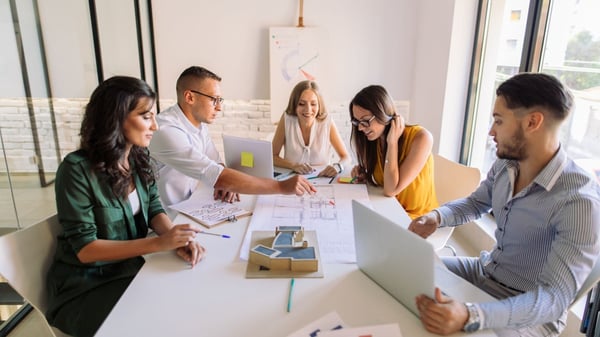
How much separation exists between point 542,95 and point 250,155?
52.3 inches

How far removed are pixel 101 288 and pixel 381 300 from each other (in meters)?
0.96

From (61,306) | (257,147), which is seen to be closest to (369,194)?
(257,147)

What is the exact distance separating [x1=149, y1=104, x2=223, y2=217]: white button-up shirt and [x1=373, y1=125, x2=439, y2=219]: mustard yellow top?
2.81ft

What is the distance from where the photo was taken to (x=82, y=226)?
130 cm

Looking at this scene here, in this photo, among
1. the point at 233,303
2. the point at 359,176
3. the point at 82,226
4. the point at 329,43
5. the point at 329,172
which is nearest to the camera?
the point at 233,303

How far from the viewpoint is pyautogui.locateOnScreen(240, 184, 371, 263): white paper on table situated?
54.1 inches

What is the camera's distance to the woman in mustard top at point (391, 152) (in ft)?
6.60

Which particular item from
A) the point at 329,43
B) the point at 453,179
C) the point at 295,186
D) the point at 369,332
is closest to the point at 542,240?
the point at 369,332

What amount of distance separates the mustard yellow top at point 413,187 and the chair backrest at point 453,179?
243 mm

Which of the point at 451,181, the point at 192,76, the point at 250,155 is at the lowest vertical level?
the point at 451,181

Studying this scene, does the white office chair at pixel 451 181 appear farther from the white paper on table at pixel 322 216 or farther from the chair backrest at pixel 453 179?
the white paper on table at pixel 322 216

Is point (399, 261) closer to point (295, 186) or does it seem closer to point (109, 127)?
point (295, 186)

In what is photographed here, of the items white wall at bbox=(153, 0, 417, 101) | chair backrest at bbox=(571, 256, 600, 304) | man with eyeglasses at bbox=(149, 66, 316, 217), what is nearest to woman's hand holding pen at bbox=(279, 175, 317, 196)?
man with eyeglasses at bbox=(149, 66, 316, 217)

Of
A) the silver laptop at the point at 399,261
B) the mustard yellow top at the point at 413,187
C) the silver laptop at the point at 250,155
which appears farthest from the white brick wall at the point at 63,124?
the silver laptop at the point at 399,261
